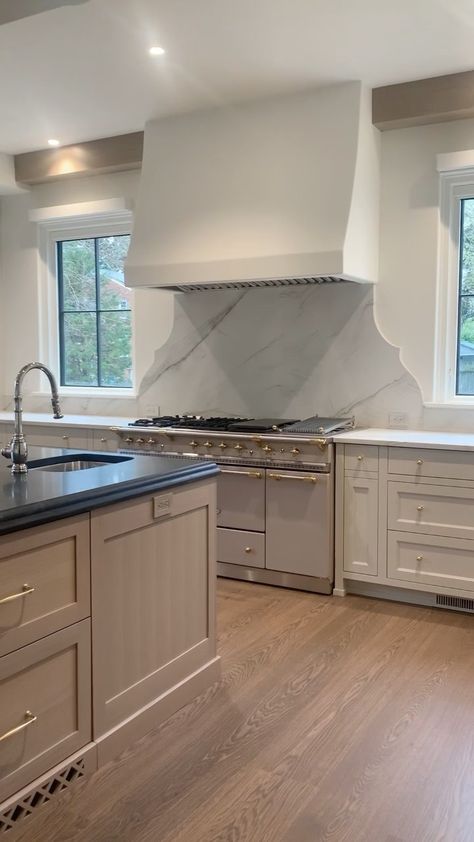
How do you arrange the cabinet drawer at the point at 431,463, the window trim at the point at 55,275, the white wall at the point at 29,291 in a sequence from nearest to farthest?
the cabinet drawer at the point at 431,463 → the white wall at the point at 29,291 → the window trim at the point at 55,275

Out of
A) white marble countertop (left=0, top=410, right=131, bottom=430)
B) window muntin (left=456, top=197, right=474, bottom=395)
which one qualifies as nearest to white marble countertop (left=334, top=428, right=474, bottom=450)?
window muntin (left=456, top=197, right=474, bottom=395)

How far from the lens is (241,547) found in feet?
12.6

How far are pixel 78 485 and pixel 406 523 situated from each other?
6.19ft

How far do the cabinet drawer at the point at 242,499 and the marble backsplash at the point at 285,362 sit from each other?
64cm

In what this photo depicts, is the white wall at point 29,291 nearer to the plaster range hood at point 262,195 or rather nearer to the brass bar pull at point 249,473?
the plaster range hood at point 262,195

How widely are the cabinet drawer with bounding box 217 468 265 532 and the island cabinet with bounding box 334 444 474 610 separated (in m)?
0.41

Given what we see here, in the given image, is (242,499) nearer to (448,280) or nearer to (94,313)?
(448,280)

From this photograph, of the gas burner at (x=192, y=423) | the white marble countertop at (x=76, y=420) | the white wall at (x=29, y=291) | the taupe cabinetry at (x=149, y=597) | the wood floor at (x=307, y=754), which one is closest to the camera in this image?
the wood floor at (x=307, y=754)

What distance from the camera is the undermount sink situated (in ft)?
8.67

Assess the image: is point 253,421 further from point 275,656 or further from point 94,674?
point 94,674

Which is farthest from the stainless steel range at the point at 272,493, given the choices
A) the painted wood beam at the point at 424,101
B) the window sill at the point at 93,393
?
the painted wood beam at the point at 424,101

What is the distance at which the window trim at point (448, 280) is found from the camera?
3.81m

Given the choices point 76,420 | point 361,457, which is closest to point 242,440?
point 361,457

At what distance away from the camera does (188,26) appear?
3031 mm
